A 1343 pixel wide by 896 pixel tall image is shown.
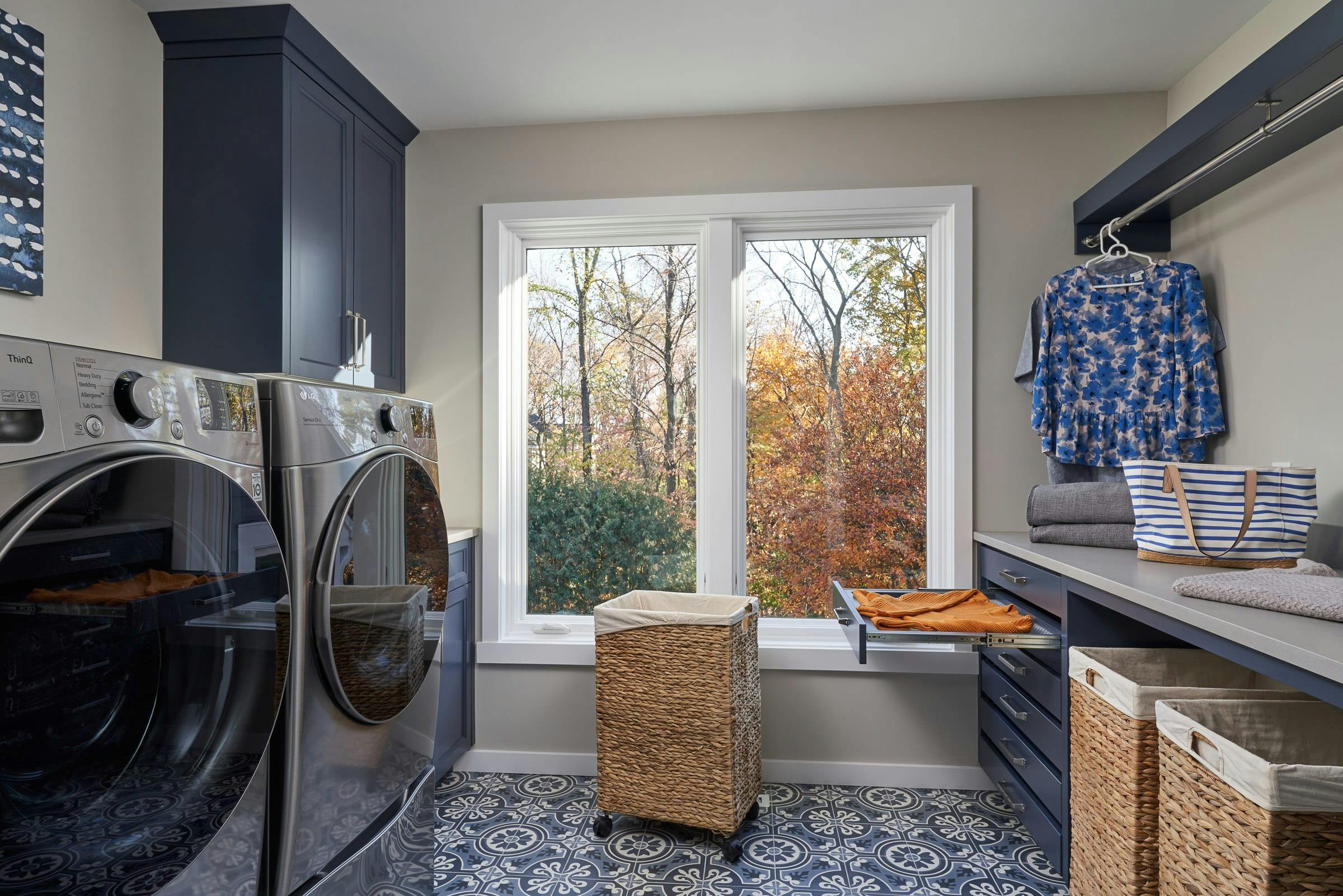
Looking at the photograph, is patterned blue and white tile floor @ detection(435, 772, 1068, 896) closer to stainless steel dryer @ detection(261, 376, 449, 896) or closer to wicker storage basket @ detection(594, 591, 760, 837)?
wicker storage basket @ detection(594, 591, 760, 837)

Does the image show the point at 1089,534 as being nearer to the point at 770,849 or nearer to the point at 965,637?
the point at 965,637

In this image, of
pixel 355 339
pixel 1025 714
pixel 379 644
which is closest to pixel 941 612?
pixel 1025 714

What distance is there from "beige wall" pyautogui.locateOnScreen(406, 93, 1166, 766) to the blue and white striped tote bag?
2.61 feet

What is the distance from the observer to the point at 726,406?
272 centimetres

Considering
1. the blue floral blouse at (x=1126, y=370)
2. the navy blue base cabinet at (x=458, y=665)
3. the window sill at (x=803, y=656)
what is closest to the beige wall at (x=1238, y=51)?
the blue floral blouse at (x=1126, y=370)

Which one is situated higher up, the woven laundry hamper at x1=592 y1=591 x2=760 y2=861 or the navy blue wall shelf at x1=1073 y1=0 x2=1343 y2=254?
the navy blue wall shelf at x1=1073 y1=0 x2=1343 y2=254

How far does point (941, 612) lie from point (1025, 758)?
448 mm

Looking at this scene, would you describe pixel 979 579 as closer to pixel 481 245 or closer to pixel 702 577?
pixel 702 577

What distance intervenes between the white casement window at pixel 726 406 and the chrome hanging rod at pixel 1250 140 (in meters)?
0.53

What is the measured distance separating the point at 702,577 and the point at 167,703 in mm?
1916

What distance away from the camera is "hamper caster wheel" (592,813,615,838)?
7.40 feet

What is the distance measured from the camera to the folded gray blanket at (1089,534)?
6.79ft

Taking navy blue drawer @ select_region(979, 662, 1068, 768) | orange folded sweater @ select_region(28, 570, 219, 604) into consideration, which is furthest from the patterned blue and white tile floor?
orange folded sweater @ select_region(28, 570, 219, 604)

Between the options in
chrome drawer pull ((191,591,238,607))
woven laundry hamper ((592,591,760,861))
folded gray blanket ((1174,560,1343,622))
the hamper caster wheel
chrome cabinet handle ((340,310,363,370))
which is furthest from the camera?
chrome cabinet handle ((340,310,363,370))
